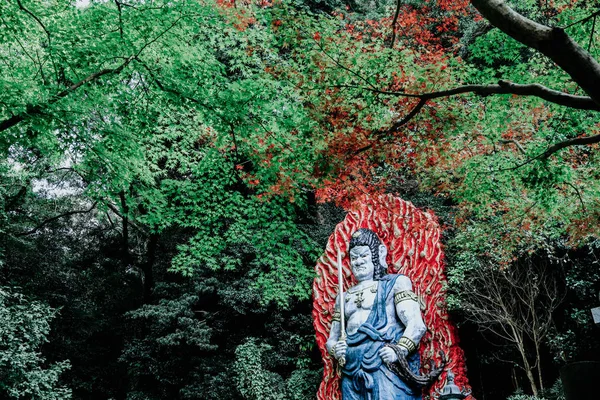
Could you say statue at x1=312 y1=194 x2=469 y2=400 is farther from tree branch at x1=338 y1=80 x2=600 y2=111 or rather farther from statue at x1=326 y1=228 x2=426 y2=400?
tree branch at x1=338 y1=80 x2=600 y2=111

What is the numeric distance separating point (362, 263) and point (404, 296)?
87 cm

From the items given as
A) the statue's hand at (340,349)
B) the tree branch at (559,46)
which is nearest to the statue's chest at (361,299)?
the statue's hand at (340,349)

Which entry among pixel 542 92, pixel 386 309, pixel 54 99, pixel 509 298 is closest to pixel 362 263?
pixel 386 309

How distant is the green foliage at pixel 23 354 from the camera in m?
7.98

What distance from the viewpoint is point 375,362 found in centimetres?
596

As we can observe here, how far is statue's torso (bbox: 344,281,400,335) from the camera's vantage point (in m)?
6.38

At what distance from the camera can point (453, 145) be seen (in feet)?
19.7

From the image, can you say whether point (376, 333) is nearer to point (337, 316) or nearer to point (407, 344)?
point (407, 344)

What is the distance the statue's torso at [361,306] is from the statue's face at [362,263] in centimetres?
14

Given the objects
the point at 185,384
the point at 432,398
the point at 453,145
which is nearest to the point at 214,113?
the point at 453,145

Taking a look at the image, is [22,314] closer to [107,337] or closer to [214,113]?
[107,337]

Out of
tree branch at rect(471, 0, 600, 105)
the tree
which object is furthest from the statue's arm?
tree branch at rect(471, 0, 600, 105)

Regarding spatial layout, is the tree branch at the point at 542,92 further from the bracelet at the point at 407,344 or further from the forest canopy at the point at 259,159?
the bracelet at the point at 407,344

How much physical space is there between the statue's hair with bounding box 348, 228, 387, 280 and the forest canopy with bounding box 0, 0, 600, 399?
1.99 feet
